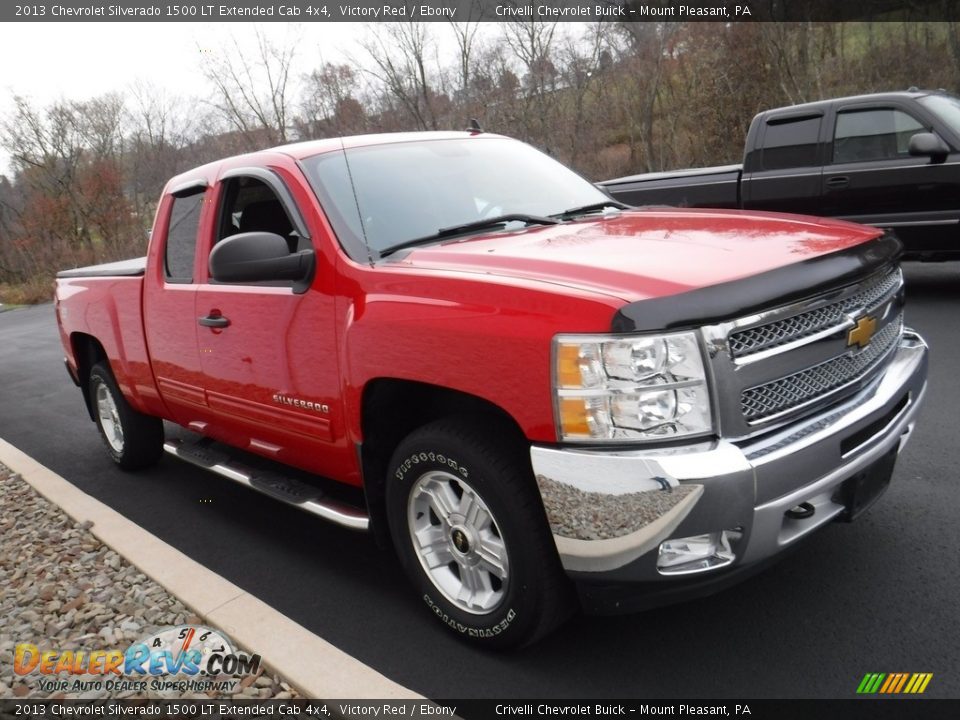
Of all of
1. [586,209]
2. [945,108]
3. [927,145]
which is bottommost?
[927,145]

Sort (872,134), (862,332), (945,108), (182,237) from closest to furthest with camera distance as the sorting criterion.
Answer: (862,332) < (182,237) < (945,108) < (872,134)

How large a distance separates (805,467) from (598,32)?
78.5ft

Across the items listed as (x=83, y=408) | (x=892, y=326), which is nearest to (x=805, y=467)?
(x=892, y=326)

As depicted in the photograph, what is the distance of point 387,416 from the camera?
3.20 meters

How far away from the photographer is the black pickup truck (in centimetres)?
747

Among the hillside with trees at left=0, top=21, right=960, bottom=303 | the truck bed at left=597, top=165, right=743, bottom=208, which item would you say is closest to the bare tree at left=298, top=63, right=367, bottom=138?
the hillside with trees at left=0, top=21, right=960, bottom=303

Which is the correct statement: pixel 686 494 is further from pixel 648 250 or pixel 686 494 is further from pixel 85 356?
pixel 85 356

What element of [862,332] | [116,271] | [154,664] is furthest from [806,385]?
[116,271]

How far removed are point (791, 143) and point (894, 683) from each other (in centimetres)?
705

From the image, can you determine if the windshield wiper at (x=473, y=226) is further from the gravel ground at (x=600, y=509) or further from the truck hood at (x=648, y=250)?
the gravel ground at (x=600, y=509)

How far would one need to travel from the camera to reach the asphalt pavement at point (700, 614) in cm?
267

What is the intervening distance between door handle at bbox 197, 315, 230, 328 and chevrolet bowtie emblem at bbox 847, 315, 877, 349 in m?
2.72

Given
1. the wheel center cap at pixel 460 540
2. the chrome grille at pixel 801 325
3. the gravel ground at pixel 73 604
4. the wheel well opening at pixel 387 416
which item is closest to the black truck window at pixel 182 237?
the gravel ground at pixel 73 604

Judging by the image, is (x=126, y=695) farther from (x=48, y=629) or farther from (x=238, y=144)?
(x=238, y=144)
